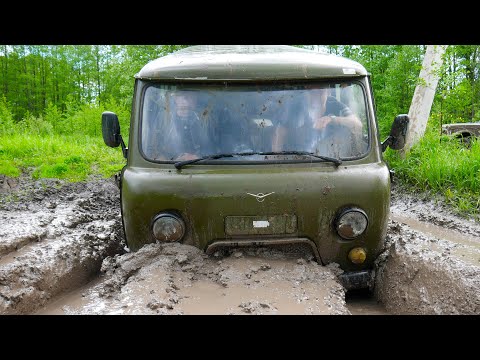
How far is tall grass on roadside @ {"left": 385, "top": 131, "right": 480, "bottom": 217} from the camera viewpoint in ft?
24.0

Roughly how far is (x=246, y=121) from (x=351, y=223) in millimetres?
1168

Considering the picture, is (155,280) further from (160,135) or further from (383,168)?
(383,168)

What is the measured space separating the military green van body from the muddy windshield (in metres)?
0.04

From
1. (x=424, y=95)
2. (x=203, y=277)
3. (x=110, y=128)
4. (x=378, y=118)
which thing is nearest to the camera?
(x=203, y=277)

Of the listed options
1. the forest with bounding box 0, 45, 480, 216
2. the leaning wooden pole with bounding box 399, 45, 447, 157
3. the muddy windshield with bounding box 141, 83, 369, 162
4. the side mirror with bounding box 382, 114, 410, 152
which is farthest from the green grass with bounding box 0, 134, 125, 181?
the side mirror with bounding box 382, 114, 410, 152

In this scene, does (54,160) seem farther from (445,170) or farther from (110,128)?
(445,170)

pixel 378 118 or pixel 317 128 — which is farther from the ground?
pixel 317 128

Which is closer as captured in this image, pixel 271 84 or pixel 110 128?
pixel 271 84

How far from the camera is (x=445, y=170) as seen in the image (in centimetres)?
791

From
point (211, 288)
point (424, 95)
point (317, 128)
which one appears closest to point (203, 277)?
point (211, 288)

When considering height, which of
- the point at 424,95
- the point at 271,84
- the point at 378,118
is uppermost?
the point at 271,84

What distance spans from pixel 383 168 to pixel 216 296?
177 cm

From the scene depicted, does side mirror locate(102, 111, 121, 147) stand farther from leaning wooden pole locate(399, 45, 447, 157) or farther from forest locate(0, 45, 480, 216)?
leaning wooden pole locate(399, 45, 447, 157)

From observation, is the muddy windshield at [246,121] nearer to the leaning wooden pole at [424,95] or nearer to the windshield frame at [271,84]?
the windshield frame at [271,84]
